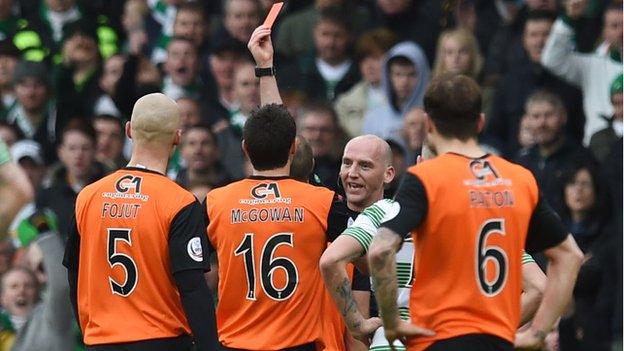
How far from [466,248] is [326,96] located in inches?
310

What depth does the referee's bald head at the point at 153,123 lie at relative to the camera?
30.5ft

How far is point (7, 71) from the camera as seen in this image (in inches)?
695

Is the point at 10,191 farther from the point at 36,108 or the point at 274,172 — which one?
the point at 36,108

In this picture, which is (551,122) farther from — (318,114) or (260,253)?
(260,253)

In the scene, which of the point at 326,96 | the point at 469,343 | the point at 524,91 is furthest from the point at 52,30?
the point at 469,343

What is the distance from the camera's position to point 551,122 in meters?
13.8

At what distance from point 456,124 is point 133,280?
2102 millimetres

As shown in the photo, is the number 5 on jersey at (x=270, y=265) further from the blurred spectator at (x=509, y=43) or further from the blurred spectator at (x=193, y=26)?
the blurred spectator at (x=193, y=26)

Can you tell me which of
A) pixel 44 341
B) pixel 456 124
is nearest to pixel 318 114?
pixel 44 341

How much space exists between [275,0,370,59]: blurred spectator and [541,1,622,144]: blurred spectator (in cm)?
237

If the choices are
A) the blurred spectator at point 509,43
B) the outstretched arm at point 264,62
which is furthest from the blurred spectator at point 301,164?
the blurred spectator at point 509,43

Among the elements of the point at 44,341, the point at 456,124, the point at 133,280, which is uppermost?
the point at 456,124

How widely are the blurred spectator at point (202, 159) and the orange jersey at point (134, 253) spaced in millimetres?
5252

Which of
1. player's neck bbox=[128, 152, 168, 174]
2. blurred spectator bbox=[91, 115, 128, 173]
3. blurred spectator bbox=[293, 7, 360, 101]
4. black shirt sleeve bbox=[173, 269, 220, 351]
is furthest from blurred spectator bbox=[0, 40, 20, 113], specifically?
black shirt sleeve bbox=[173, 269, 220, 351]
